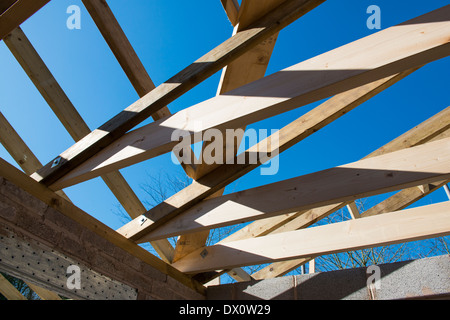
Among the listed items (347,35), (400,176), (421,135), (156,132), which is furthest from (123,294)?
(347,35)

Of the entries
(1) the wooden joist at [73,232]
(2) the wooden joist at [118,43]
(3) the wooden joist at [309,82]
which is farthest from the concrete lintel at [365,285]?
(2) the wooden joist at [118,43]

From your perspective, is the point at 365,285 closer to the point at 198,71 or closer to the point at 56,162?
the point at 198,71

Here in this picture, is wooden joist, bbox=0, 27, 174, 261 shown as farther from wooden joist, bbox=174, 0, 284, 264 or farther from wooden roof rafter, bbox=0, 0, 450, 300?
wooden joist, bbox=174, 0, 284, 264

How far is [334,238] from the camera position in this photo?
3.36 metres

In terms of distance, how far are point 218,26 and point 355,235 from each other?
3.10 metres

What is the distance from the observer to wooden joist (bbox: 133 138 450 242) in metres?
2.58

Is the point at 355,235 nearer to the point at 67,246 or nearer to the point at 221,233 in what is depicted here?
the point at 67,246

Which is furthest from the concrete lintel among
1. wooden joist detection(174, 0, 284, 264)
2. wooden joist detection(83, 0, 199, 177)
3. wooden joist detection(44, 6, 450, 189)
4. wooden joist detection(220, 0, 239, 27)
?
wooden joist detection(220, 0, 239, 27)

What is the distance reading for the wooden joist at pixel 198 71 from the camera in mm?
2285

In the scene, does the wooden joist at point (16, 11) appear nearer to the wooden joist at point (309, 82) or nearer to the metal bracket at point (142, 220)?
the wooden joist at point (309, 82)

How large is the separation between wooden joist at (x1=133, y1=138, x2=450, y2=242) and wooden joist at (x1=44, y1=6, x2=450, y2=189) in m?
0.97

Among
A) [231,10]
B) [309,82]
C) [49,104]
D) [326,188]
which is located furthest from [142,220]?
[309,82]
